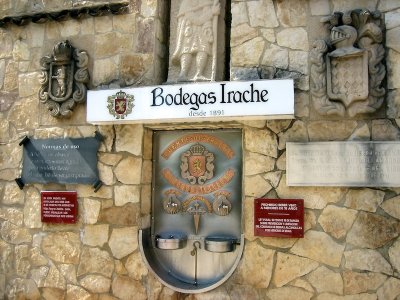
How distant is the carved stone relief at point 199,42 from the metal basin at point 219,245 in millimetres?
1749

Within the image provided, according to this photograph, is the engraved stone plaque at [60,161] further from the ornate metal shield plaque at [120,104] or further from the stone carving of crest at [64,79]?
the ornate metal shield plaque at [120,104]

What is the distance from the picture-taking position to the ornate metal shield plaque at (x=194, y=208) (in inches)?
171

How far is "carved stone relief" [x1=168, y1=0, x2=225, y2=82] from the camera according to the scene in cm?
443

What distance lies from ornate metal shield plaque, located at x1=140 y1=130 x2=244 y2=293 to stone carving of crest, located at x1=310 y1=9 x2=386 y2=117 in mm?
1068

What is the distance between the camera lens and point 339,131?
3.86 meters

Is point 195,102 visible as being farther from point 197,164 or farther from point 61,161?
point 61,161

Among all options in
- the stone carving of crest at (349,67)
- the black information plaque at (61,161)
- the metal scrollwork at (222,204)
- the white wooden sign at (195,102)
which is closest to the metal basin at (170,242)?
the metal scrollwork at (222,204)

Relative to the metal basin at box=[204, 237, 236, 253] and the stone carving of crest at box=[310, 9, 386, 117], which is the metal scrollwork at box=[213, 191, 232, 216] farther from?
the stone carving of crest at box=[310, 9, 386, 117]

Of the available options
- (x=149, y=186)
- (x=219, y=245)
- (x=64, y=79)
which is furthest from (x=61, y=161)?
(x=219, y=245)

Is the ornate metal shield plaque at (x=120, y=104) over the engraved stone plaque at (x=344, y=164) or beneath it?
over

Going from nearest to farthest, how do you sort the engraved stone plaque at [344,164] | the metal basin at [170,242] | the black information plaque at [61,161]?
the engraved stone plaque at [344,164] → the metal basin at [170,242] → the black information plaque at [61,161]

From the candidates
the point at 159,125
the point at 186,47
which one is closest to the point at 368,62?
the point at 186,47

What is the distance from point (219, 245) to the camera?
413cm

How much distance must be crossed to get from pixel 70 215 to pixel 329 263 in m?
2.86
